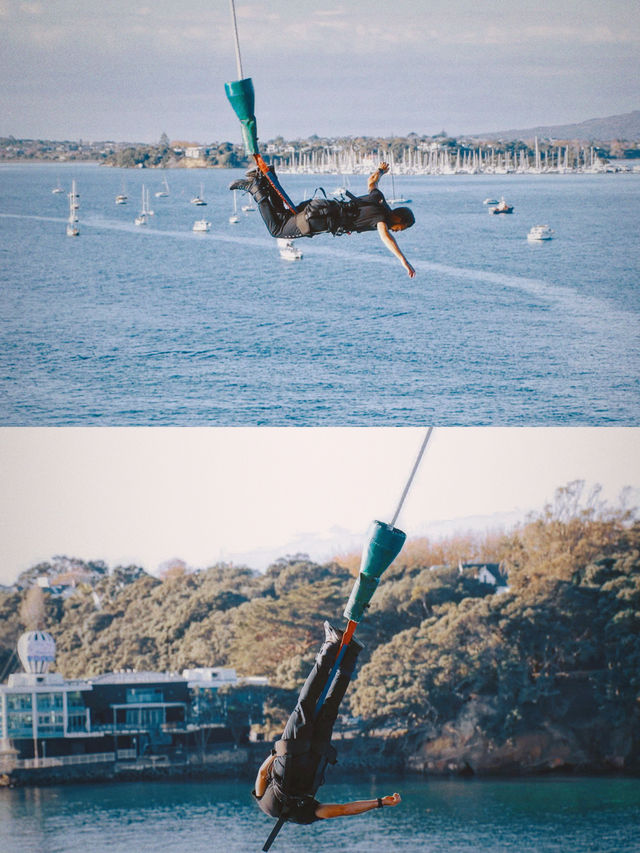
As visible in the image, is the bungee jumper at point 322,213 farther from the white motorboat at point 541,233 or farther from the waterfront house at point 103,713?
the white motorboat at point 541,233

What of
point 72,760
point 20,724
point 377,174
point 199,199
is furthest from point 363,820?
point 377,174

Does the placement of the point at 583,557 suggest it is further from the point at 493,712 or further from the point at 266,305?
the point at 266,305

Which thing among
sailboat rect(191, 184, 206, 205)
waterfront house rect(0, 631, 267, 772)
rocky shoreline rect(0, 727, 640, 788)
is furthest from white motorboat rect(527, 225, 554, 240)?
waterfront house rect(0, 631, 267, 772)

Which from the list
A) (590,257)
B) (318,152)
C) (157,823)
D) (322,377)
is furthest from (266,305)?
(157,823)

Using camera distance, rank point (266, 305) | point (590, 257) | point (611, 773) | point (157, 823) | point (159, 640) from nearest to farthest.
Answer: point (157, 823)
point (611, 773)
point (159, 640)
point (590, 257)
point (266, 305)

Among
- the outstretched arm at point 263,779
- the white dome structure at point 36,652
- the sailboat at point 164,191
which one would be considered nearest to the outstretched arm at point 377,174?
the outstretched arm at point 263,779
